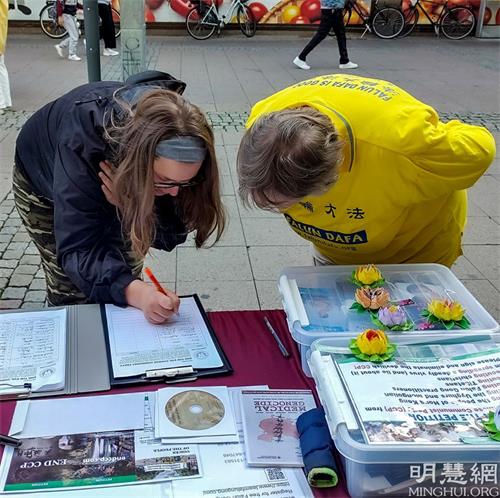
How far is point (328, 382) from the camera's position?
1218 mm

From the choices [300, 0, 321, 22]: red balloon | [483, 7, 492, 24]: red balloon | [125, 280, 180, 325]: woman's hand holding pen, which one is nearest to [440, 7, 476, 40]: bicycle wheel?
[483, 7, 492, 24]: red balloon

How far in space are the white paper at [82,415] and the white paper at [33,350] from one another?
2.4 inches

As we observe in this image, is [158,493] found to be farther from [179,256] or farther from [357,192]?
[179,256]

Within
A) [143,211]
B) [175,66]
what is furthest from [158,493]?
[175,66]

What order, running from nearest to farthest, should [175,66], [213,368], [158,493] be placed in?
[158,493], [213,368], [175,66]

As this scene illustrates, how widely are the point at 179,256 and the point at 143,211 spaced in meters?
2.10

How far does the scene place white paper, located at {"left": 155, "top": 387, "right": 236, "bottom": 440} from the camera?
125 centimetres

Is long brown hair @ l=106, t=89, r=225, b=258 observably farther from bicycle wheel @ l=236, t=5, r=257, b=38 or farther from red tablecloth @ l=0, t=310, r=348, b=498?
bicycle wheel @ l=236, t=5, r=257, b=38

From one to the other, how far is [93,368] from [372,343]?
64 centimetres

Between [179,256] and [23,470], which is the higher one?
[23,470]

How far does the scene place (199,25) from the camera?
11.6 meters

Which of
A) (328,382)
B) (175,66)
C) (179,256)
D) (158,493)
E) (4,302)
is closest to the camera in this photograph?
(158,493)

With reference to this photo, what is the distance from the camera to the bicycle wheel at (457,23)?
40.0 ft

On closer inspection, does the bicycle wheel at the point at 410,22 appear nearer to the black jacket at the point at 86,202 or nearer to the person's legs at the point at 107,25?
the person's legs at the point at 107,25
